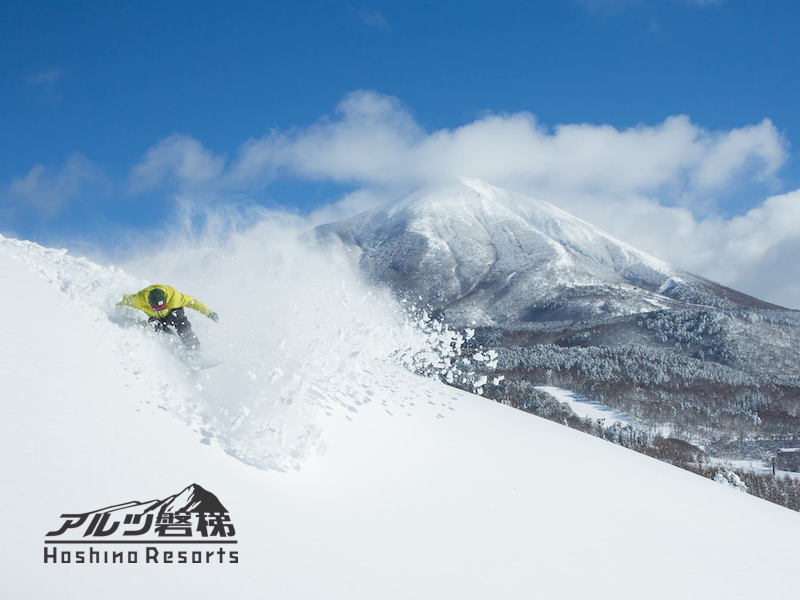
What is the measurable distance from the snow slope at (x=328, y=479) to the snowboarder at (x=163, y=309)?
473 millimetres

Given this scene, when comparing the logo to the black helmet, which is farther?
the black helmet

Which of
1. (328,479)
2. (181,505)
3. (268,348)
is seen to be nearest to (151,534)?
(181,505)

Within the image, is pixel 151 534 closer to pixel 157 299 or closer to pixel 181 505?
pixel 181 505

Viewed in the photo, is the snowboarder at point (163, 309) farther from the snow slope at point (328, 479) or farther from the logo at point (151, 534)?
the logo at point (151, 534)

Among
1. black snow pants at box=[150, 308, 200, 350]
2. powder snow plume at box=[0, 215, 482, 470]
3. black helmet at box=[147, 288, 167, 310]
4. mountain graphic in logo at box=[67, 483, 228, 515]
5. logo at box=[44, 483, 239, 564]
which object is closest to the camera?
logo at box=[44, 483, 239, 564]

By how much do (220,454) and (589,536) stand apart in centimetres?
583

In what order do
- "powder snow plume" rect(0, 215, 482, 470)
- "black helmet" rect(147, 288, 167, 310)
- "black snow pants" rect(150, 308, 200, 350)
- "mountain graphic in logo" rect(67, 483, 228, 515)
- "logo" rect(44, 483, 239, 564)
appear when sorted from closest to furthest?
"logo" rect(44, 483, 239, 564), "mountain graphic in logo" rect(67, 483, 228, 515), "powder snow plume" rect(0, 215, 482, 470), "black helmet" rect(147, 288, 167, 310), "black snow pants" rect(150, 308, 200, 350)

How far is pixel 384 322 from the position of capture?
1273cm

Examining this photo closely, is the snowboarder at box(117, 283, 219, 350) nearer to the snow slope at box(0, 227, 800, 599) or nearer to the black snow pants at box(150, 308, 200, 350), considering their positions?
the black snow pants at box(150, 308, 200, 350)

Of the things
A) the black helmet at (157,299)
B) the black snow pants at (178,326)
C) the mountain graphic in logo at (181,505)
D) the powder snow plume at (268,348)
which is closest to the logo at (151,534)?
the mountain graphic in logo at (181,505)

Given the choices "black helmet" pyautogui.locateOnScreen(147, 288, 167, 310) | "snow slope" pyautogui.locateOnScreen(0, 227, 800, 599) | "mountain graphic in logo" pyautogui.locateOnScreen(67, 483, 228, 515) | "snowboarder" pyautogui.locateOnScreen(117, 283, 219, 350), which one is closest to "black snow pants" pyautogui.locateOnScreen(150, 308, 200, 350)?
"snowboarder" pyautogui.locateOnScreen(117, 283, 219, 350)

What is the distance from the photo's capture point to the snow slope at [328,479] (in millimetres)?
5395

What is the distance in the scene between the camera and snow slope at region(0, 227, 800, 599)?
539cm

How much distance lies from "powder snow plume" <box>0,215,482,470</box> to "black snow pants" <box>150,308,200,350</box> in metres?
0.28
